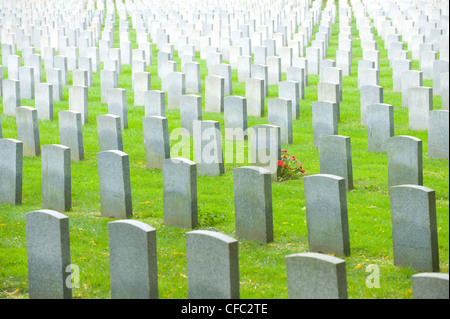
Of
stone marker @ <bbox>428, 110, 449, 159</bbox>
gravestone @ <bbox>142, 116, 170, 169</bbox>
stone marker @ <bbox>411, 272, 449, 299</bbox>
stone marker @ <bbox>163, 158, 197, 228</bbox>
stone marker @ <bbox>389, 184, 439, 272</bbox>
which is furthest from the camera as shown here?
gravestone @ <bbox>142, 116, 170, 169</bbox>

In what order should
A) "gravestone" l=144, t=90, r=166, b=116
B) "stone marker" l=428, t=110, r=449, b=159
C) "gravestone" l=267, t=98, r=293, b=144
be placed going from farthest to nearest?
"gravestone" l=144, t=90, r=166, b=116
"gravestone" l=267, t=98, r=293, b=144
"stone marker" l=428, t=110, r=449, b=159

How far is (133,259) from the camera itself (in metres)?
6.20

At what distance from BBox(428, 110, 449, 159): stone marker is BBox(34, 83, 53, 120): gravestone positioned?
281 inches

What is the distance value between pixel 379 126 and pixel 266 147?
2.08 m

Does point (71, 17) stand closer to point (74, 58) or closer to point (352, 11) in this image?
point (74, 58)

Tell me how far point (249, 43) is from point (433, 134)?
1087 centimetres

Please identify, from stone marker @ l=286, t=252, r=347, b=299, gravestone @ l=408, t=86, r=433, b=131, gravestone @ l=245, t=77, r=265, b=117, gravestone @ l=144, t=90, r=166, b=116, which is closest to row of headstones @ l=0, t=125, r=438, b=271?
stone marker @ l=286, t=252, r=347, b=299

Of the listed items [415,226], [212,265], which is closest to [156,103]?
[415,226]

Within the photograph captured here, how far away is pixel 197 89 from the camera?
650 inches

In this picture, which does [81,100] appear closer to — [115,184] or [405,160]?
[115,184]

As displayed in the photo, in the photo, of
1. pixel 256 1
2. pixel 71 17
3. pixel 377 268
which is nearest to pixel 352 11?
pixel 256 1

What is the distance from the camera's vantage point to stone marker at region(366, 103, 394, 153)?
11.4 m

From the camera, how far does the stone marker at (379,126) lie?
11391mm

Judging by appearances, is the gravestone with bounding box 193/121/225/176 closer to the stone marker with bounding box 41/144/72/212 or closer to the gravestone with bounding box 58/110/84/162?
the gravestone with bounding box 58/110/84/162
